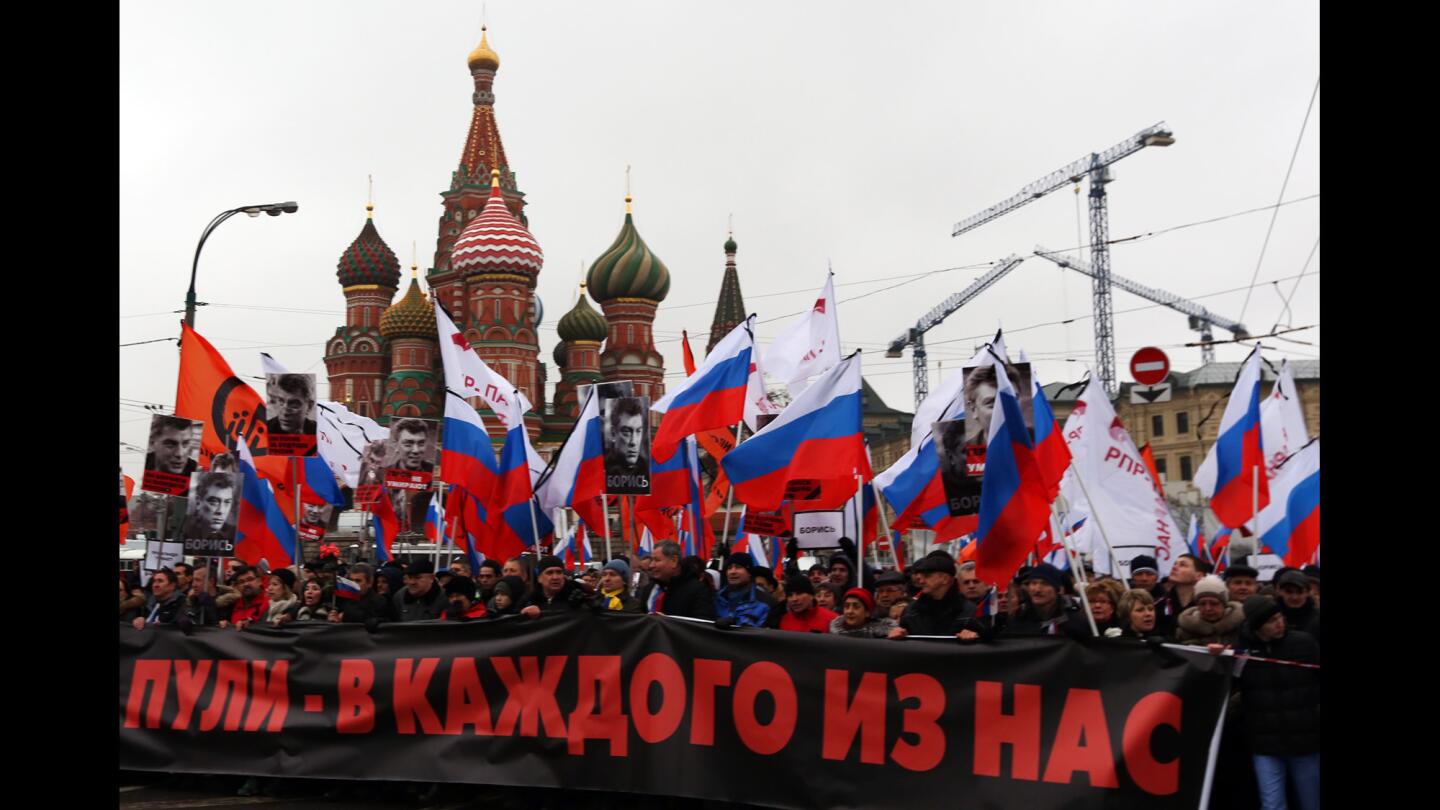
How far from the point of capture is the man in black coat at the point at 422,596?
10.5 metres

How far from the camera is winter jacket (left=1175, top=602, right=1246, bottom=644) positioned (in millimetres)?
7559

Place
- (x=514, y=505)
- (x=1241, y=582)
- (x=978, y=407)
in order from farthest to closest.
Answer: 1. (x=514, y=505)
2. (x=978, y=407)
3. (x=1241, y=582)

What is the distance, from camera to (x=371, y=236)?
243ft

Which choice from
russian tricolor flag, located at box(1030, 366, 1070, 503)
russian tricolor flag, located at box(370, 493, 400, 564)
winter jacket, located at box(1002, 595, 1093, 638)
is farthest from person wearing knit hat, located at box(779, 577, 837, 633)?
russian tricolor flag, located at box(370, 493, 400, 564)

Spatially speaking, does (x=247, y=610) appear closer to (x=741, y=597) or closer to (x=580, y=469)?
(x=580, y=469)

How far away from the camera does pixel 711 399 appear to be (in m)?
12.8

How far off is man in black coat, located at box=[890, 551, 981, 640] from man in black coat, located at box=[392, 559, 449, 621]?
3.77 metres

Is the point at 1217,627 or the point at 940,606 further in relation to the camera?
the point at 940,606

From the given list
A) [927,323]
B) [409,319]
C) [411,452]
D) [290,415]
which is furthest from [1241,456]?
[927,323]

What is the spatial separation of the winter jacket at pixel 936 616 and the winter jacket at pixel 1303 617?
1708mm

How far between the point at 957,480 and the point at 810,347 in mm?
5100
